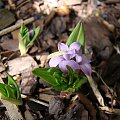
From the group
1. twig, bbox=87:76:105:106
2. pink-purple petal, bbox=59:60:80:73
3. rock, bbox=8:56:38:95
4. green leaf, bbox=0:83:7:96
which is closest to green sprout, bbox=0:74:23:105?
green leaf, bbox=0:83:7:96

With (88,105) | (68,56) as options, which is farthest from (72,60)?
(88,105)

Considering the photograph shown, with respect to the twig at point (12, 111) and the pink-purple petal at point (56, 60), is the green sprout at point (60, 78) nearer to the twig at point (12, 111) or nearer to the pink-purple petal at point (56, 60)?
the pink-purple petal at point (56, 60)

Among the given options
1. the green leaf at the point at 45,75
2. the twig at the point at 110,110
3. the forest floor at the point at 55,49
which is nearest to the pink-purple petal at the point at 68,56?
the green leaf at the point at 45,75

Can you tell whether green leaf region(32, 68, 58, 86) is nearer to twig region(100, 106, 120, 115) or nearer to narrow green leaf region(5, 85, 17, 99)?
narrow green leaf region(5, 85, 17, 99)

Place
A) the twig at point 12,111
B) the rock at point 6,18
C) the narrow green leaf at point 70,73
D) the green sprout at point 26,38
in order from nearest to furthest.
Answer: the narrow green leaf at point 70,73 → the twig at point 12,111 → the green sprout at point 26,38 → the rock at point 6,18

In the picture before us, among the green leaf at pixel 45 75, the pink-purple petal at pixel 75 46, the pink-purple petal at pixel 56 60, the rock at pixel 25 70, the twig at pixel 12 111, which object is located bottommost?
the twig at pixel 12 111

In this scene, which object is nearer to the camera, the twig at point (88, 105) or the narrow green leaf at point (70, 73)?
the narrow green leaf at point (70, 73)

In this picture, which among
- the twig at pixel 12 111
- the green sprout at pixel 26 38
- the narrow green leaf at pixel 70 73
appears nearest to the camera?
the narrow green leaf at pixel 70 73
